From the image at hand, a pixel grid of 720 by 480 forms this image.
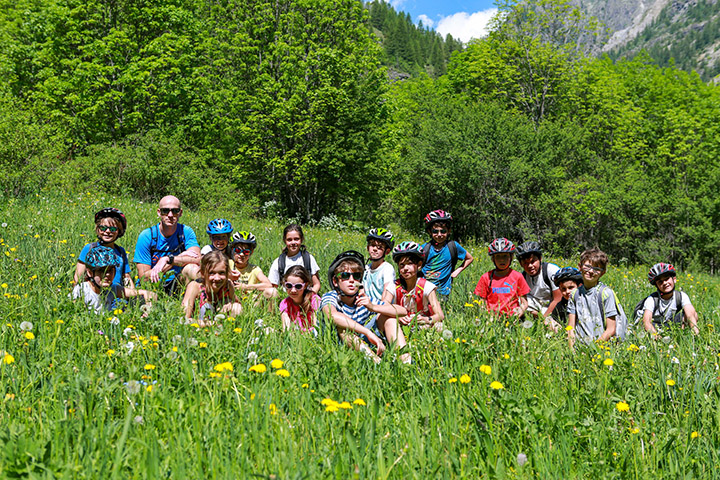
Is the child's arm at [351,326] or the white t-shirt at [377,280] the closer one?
the child's arm at [351,326]

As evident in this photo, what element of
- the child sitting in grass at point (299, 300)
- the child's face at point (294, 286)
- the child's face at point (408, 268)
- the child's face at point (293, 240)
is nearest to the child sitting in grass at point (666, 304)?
the child's face at point (408, 268)

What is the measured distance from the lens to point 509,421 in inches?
101

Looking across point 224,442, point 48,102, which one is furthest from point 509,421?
point 48,102

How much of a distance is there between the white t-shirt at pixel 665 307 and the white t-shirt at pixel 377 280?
3.06 m

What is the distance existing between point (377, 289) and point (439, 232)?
155 cm

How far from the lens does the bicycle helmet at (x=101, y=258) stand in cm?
467

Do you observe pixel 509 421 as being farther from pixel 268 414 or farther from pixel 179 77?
pixel 179 77

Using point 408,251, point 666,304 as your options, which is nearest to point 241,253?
point 408,251

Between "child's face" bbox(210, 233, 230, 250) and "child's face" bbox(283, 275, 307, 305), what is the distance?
160cm

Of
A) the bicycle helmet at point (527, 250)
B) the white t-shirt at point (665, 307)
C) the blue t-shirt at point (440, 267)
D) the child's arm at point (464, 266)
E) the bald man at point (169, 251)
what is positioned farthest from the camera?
the child's arm at point (464, 266)

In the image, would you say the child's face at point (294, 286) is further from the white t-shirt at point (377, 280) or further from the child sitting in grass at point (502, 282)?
the child sitting in grass at point (502, 282)

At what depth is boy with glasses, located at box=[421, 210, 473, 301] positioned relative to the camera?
661cm

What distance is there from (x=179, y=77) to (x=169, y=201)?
21.2m

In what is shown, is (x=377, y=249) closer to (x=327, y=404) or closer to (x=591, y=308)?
(x=591, y=308)
